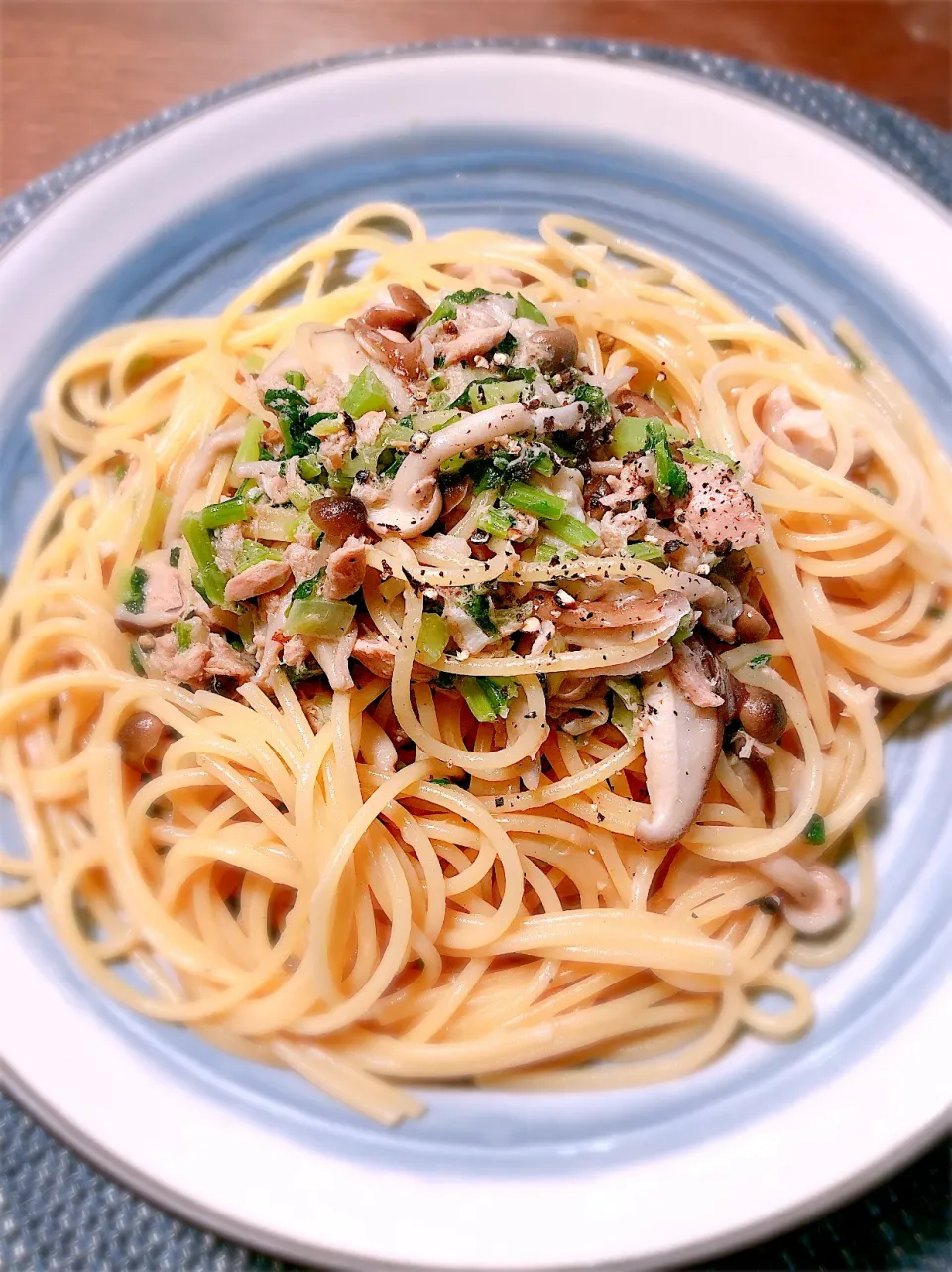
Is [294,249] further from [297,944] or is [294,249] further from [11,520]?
[297,944]

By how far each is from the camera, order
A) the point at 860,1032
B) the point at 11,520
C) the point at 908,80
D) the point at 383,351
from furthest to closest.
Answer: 1. the point at 908,80
2. the point at 11,520
3. the point at 383,351
4. the point at 860,1032

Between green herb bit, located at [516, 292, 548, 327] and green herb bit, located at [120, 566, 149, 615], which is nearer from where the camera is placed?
green herb bit, located at [120, 566, 149, 615]

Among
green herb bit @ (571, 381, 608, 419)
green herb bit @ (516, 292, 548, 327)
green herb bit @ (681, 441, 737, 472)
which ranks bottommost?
green herb bit @ (571, 381, 608, 419)

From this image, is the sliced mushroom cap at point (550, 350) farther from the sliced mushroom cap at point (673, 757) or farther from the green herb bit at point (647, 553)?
the sliced mushroom cap at point (673, 757)

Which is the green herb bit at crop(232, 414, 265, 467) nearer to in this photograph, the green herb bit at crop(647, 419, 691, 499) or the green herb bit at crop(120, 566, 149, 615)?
the green herb bit at crop(120, 566, 149, 615)

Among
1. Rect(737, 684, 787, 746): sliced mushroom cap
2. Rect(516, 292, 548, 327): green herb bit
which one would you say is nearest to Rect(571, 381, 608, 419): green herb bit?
Rect(516, 292, 548, 327): green herb bit

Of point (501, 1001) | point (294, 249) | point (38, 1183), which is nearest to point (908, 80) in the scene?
point (294, 249)
